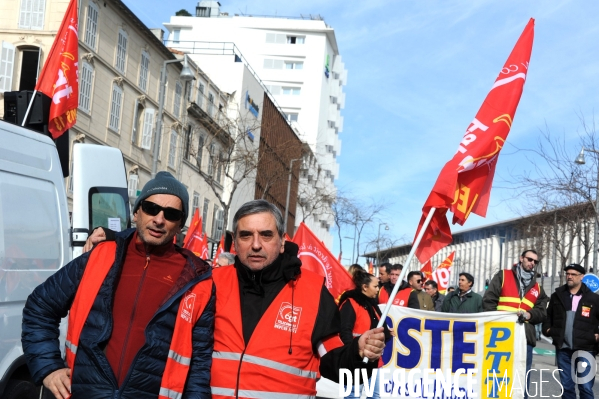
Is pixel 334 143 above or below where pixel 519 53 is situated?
above

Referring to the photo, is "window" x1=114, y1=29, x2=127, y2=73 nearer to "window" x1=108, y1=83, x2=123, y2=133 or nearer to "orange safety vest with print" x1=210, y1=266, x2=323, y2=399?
"window" x1=108, y1=83, x2=123, y2=133

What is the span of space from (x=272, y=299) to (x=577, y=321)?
8731mm

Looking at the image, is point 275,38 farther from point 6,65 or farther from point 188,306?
point 188,306

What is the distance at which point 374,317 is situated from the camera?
7.68 m

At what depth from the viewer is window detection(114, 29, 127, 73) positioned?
123ft

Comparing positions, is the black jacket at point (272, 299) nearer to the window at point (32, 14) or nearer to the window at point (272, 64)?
the window at point (32, 14)

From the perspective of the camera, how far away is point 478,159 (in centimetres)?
614

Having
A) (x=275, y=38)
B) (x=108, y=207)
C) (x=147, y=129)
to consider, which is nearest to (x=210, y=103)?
(x=147, y=129)

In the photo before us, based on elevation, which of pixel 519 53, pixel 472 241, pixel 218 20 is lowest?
pixel 519 53

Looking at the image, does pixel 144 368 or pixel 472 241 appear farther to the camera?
pixel 472 241

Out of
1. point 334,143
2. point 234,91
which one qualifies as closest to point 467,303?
point 234,91

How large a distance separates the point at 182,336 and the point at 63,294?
0.55 metres

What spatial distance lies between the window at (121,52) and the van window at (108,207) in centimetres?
2875

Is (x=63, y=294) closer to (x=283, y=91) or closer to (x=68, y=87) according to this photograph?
(x=68, y=87)
